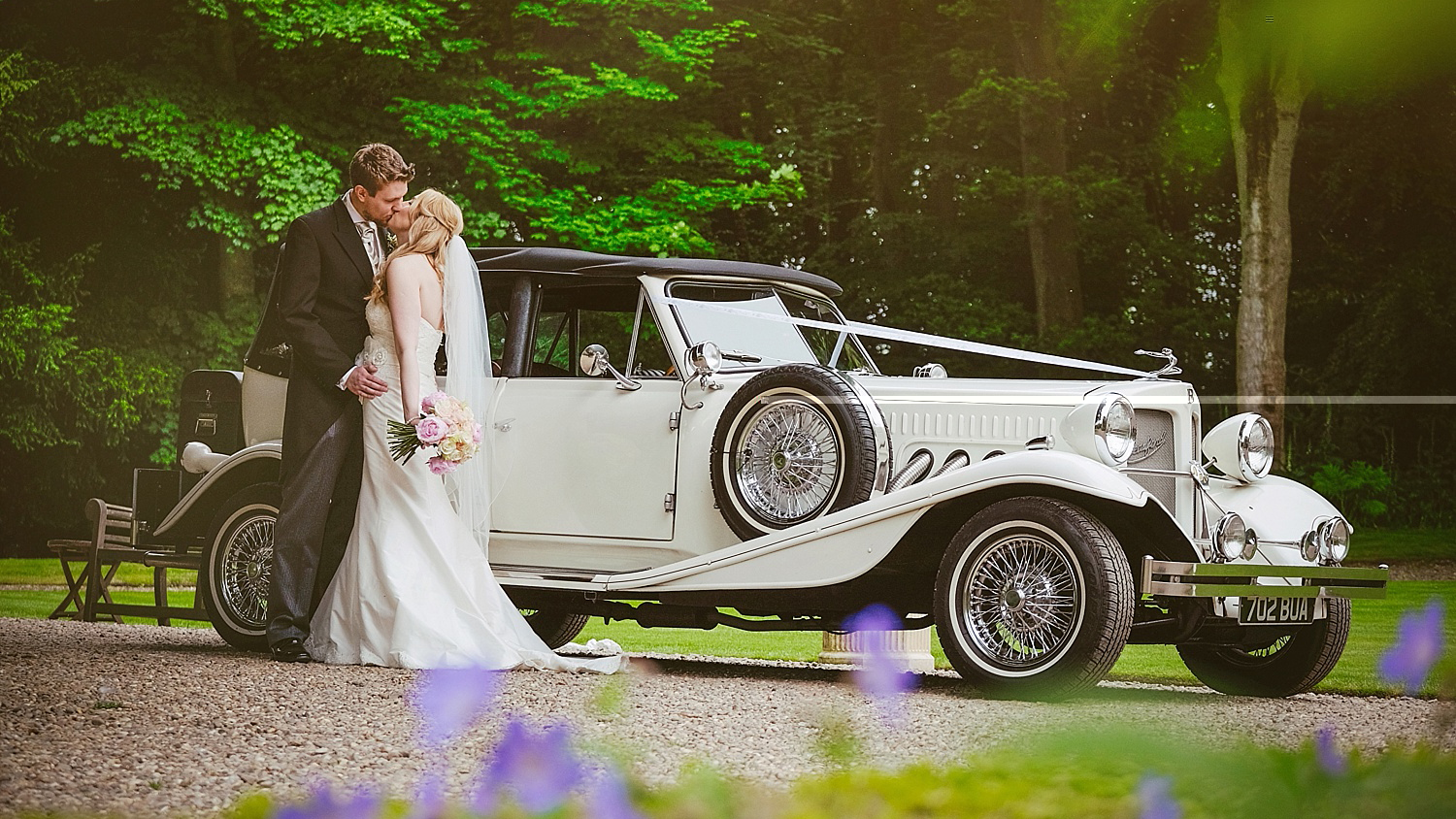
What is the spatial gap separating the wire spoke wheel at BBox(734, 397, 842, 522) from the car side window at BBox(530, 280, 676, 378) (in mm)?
1043

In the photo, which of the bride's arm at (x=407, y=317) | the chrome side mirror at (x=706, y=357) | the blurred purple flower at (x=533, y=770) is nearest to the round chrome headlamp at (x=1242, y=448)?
the chrome side mirror at (x=706, y=357)

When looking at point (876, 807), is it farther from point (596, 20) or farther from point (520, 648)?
point (596, 20)

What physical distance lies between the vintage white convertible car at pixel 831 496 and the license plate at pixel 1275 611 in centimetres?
2

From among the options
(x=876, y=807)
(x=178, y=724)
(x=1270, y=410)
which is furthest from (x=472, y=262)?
(x=1270, y=410)

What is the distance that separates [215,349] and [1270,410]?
13.8 m

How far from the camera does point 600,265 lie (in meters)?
7.71

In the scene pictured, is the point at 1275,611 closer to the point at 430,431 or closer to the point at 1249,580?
the point at 1249,580

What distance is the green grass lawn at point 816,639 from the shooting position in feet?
27.6

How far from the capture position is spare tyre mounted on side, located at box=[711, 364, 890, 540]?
6586 millimetres

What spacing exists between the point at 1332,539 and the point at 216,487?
5.69 m

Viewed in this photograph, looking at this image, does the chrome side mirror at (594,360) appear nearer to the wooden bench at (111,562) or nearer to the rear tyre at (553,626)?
the rear tyre at (553,626)

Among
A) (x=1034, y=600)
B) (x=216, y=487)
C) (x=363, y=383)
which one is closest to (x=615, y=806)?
(x=1034, y=600)

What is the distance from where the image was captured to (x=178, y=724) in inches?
190

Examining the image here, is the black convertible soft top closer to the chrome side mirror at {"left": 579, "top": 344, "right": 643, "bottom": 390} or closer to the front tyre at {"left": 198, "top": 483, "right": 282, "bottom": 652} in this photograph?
the chrome side mirror at {"left": 579, "top": 344, "right": 643, "bottom": 390}
